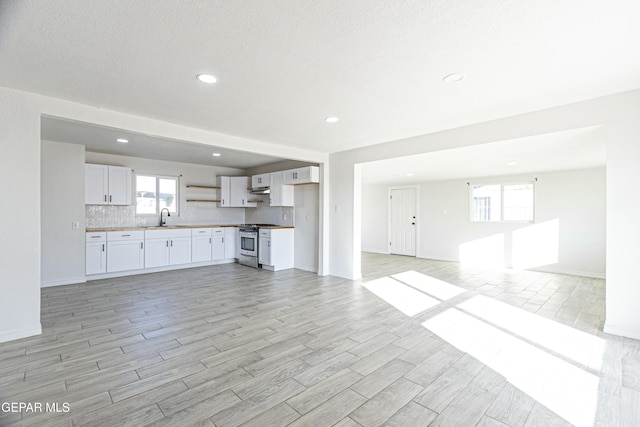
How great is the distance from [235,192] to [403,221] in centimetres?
503

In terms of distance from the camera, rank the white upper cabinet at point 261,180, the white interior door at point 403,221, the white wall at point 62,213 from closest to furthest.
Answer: the white wall at point 62,213
the white upper cabinet at point 261,180
the white interior door at point 403,221

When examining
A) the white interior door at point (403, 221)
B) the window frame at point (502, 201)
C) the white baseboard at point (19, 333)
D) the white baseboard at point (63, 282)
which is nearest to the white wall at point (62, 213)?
the white baseboard at point (63, 282)

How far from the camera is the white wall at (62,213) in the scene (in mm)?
4992

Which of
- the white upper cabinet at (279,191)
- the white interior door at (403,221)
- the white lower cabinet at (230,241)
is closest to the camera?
the white upper cabinet at (279,191)

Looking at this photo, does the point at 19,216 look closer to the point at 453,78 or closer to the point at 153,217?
the point at 153,217

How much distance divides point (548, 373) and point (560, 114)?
105 inches

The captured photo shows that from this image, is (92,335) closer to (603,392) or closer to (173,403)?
(173,403)

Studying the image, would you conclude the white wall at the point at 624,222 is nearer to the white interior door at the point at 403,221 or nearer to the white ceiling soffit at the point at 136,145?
the white ceiling soffit at the point at 136,145

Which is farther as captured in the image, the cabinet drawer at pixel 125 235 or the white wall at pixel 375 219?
the white wall at pixel 375 219

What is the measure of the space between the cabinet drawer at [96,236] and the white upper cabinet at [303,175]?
363 cm

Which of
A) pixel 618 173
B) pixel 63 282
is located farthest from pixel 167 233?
pixel 618 173

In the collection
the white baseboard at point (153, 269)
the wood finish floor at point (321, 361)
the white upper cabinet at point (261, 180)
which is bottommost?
the wood finish floor at point (321, 361)

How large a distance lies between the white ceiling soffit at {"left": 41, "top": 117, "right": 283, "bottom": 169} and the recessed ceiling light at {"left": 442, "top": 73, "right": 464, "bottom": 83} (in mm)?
3334

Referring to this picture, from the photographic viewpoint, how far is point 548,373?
2.32 metres
